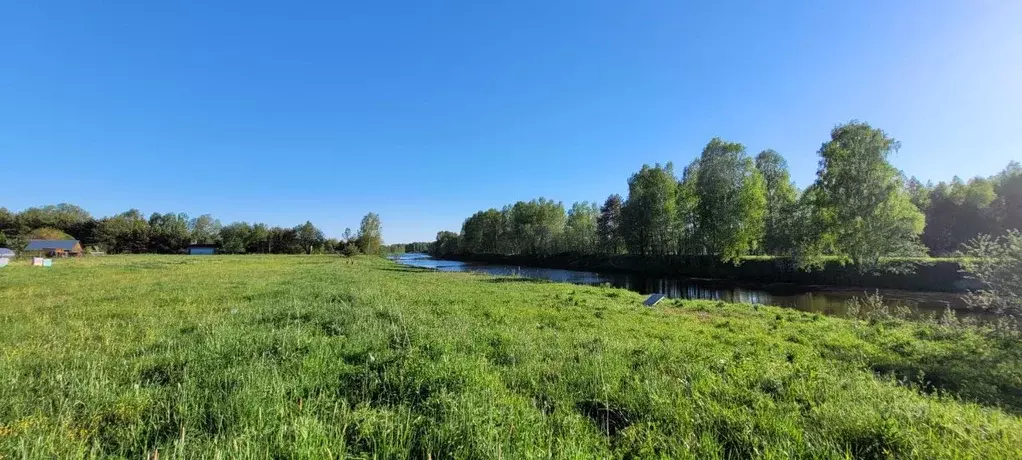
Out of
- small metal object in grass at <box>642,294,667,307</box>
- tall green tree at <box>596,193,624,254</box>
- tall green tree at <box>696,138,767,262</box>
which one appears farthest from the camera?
tall green tree at <box>596,193,624,254</box>

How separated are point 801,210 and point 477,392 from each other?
162 ft

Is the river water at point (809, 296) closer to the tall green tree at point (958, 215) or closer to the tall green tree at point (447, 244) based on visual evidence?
the tall green tree at point (958, 215)

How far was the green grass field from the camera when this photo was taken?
4.18 metres

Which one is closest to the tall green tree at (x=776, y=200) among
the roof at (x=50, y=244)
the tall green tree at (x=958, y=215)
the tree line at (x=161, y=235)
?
the tall green tree at (x=958, y=215)

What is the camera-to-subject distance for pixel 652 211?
5472cm

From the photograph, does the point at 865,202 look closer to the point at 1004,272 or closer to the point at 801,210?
the point at 801,210

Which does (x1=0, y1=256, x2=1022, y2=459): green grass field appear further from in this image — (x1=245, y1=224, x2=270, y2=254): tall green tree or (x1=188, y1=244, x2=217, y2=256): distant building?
(x1=188, y1=244, x2=217, y2=256): distant building

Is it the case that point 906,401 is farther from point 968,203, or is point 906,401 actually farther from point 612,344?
point 968,203

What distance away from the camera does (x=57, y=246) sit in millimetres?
80188

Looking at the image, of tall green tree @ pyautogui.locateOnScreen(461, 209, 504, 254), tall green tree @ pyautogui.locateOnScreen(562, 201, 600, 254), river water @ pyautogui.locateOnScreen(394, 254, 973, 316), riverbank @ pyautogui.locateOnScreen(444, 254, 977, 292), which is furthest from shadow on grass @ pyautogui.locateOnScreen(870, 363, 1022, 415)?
tall green tree @ pyautogui.locateOnScreen(461, 209, 504, 254)

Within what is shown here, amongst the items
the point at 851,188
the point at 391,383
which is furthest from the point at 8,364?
the point at 851,188

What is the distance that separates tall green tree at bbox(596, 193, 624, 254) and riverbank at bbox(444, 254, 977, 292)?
16.1ft

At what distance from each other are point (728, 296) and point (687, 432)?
29313mm

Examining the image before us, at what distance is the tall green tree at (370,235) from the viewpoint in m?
120
